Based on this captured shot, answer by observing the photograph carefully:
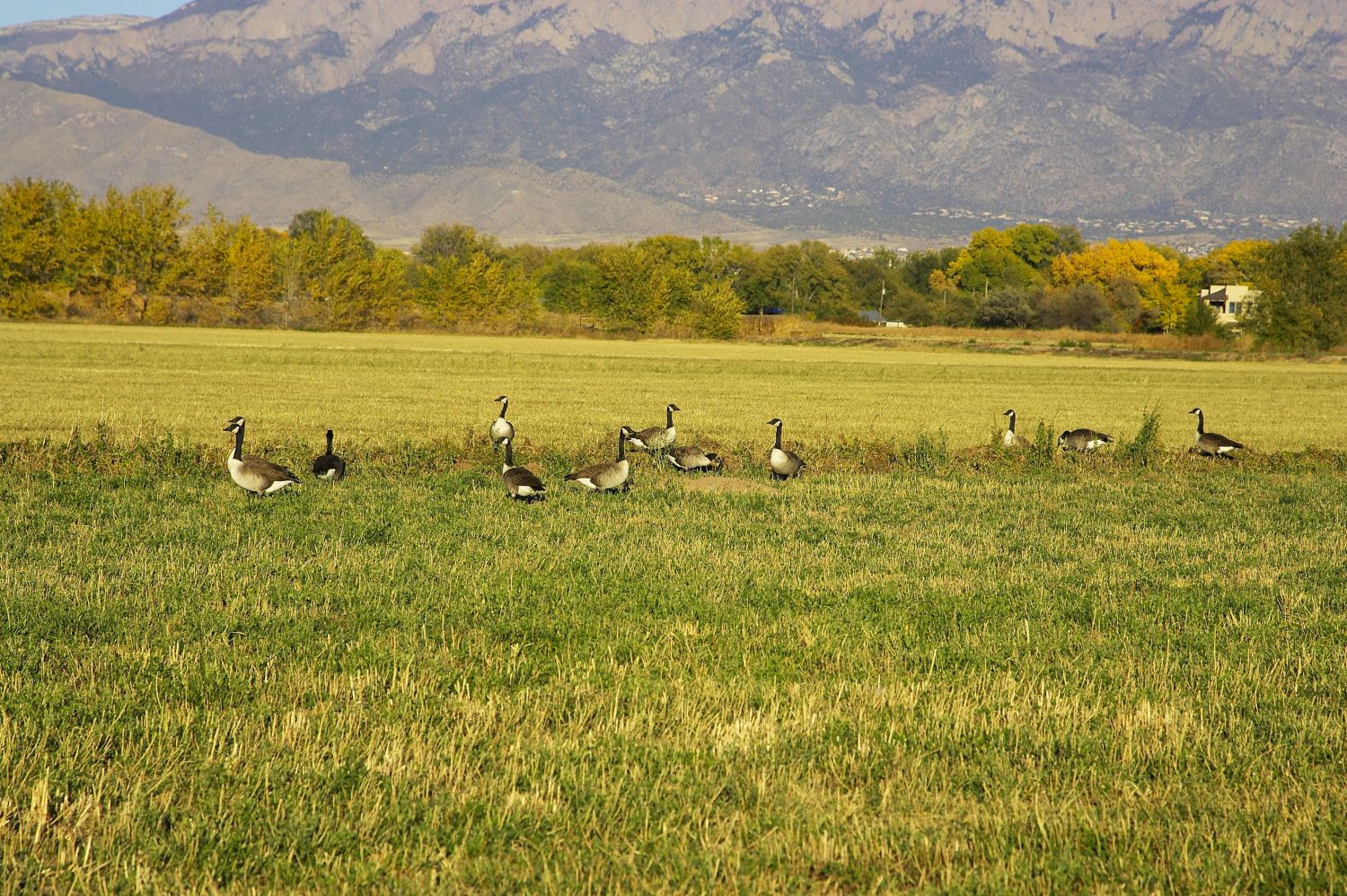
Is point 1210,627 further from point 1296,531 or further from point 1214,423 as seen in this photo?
point 1214,423

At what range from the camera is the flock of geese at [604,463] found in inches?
621

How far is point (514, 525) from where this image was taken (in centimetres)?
1436

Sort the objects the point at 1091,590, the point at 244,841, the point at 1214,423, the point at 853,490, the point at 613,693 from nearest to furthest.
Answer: the point at 244,841 → the point at 613,693 → the point at 1091,590 → the point at 853,490 → the point at 1214,423

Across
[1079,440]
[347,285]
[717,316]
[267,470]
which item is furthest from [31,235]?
[1079,440]

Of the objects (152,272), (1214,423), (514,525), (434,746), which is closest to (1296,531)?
(514,525)

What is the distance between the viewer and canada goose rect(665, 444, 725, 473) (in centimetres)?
1944

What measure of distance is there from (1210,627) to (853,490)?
825cm

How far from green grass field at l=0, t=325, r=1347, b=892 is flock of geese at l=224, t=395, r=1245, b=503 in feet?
1.48

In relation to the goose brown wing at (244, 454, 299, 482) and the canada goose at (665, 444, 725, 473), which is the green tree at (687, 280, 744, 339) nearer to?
the canada goose at (665, 444, 725, 473)

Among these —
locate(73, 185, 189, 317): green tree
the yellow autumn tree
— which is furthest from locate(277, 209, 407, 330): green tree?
the yellow autumn tree

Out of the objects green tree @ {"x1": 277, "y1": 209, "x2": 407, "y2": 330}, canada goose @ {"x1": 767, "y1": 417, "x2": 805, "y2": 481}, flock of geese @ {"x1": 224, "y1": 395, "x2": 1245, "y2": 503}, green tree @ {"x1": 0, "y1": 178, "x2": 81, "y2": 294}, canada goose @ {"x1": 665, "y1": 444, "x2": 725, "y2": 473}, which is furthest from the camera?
green tree @ {"x1": 277, "y1": 209, "x2": 407, "y2": 330}

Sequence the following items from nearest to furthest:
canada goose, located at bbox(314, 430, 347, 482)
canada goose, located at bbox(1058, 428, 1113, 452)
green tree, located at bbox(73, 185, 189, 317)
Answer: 1. canada goose, located at bbox(314, 430, 347, 482)
2. canada goose, located at bbox(1058, 428, 1113, 452)
3. green tree, located at bbox(73, 185, 189, 317)

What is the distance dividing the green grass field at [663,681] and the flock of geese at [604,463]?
45 centimetres

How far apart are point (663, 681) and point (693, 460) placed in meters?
11.4
